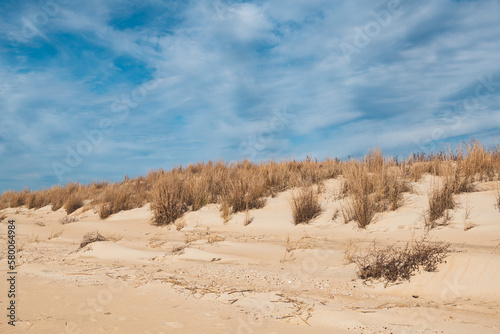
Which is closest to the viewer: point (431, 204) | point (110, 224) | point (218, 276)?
point (218, 276)

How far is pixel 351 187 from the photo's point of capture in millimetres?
9227

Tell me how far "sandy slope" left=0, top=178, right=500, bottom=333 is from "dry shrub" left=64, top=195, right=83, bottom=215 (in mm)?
7428

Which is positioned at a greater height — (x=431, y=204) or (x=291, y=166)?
(x=291, y=166)

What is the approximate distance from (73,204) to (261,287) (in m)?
13.1

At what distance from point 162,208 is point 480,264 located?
790 cm

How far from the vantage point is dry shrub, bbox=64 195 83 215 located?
14.8m

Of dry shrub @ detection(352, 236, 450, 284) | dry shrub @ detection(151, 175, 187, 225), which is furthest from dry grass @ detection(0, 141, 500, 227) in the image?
dry shrub @ detection(352, 236, 450, 284)

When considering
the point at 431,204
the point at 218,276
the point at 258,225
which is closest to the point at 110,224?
the point at 258,225

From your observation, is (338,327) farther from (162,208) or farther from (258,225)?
(162,208)

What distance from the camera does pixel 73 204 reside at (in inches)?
587

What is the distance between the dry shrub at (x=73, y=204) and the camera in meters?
14.8

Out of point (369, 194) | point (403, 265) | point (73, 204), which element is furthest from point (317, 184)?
point (73, 204)

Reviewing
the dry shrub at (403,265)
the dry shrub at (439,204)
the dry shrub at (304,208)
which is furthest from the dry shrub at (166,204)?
the dry shrub at (403,265)

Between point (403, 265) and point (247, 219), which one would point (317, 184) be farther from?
point (403, 265)
